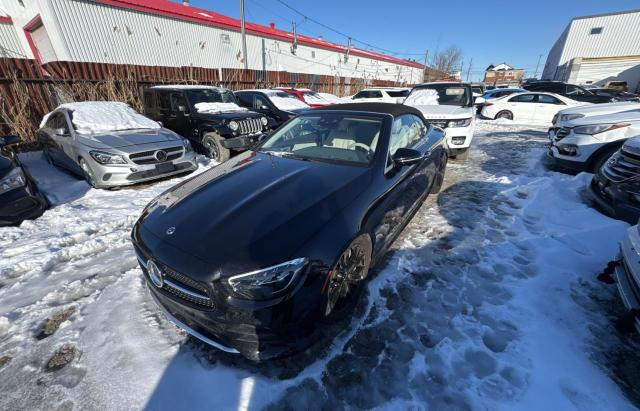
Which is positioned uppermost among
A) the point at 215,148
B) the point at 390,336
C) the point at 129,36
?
the point at 129,36

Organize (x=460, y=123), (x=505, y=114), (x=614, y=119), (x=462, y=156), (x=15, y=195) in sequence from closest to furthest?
(x=15, y=195), (x=614, y=119), (x=460, y=123), (x=462, y=156), (x=505, y=114)

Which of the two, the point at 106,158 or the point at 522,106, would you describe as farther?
the point at 522,106

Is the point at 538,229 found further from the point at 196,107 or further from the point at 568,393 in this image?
the point at 196,107

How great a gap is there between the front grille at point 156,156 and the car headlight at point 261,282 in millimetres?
4430

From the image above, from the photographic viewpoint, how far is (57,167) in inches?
237

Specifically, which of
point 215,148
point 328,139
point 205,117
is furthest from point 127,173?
point 328,139

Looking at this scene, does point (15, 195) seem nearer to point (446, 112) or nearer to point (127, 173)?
point (127, 173)

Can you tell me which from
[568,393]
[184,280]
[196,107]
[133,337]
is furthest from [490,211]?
[196,107]

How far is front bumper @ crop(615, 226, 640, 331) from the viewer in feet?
6.07

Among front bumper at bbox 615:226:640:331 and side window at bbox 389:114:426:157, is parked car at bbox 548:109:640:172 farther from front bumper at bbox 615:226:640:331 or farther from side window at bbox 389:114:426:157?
front bumper at bbox 615:226:640:331

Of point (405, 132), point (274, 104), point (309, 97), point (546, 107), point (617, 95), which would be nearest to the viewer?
point (405, 132)

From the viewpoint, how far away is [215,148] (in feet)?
21.9

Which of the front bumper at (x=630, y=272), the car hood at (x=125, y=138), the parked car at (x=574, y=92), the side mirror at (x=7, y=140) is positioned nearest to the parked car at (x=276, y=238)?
the front bumper at (x=630, y=272)

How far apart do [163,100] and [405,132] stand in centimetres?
680
